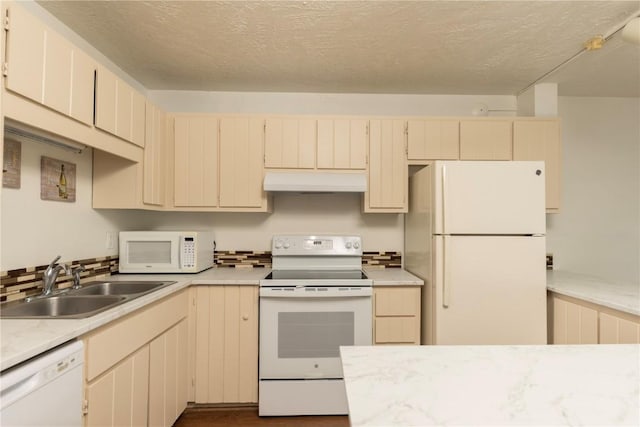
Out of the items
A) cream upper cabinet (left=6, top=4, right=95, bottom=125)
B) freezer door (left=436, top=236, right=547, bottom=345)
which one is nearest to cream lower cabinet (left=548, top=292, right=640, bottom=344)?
freezer door (left=436, top=236, right=547, bottom=345)

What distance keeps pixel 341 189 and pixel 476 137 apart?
47.2 inches

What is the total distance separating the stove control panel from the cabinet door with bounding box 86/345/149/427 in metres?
1.24

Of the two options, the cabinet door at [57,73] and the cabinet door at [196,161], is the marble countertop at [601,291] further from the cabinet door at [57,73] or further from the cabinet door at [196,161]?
the cabinet door at [57,73]

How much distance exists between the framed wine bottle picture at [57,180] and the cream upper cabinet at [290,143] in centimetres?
127

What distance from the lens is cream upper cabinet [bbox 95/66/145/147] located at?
1696 mm

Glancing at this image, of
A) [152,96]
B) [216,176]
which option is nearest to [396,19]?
[216,176]

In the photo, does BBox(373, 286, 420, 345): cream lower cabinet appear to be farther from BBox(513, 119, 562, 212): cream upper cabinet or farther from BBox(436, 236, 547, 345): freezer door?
BBox(513, 119, 562, 212): cream upper cabinet

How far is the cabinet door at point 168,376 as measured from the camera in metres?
1.78

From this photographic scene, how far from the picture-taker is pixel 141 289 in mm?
2082

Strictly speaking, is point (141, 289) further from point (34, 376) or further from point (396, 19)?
point (396, 19)

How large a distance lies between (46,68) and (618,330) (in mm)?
2907

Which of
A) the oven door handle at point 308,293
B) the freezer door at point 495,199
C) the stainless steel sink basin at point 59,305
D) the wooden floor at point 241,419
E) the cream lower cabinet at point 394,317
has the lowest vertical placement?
the wooden floor at point 241,419

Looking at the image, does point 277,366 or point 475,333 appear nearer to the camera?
point 475,333

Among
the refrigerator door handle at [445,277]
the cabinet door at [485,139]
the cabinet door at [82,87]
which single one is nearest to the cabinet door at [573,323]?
the refrigerator door handle at [445,277]
